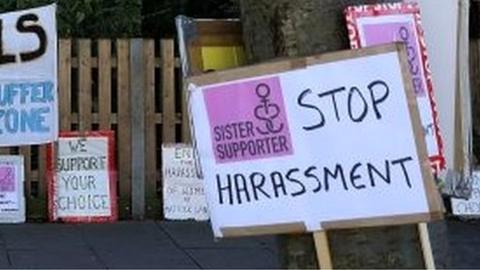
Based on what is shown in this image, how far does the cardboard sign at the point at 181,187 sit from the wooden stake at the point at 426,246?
550cm

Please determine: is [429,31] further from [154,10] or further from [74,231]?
[154,10]

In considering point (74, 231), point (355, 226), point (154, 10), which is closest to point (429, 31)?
point (355, 226)

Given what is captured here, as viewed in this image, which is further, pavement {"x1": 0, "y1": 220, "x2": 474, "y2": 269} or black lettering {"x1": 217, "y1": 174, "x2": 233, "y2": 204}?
pavement {"x1": 0, "y1": 220, "x2": 474, "y2": 269}

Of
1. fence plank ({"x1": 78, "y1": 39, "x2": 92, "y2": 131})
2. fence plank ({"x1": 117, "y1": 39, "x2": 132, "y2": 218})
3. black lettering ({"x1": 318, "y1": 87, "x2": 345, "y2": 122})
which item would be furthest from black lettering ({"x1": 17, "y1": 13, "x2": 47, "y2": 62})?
black lettering ({"x1": 318, "y1": 87, "x2": 345, "y2": 122})

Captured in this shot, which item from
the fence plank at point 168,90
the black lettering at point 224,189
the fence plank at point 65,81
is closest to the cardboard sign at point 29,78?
the fence plank at point 65,81

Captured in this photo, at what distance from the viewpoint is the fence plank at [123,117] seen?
9711mm

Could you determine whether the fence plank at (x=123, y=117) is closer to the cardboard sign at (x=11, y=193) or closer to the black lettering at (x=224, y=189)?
the cardboard sign at (x=11, y=193)

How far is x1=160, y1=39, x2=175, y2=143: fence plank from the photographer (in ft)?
32.0

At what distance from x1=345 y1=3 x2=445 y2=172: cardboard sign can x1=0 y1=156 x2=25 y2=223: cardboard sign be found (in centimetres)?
576

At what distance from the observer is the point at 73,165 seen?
9.40 meters

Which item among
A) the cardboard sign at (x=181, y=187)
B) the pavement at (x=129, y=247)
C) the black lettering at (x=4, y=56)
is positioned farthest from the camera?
the cardboard sign at (x=181, y=187)

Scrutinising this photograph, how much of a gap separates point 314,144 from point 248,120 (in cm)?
30

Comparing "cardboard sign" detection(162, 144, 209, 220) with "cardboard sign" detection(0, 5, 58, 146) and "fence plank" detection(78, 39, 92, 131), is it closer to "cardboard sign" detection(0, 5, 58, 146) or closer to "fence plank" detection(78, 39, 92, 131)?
"fence plank" detection(78, 39, 92, 131)

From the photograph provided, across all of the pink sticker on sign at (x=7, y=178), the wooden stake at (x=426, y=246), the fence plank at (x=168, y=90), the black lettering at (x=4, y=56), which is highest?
the black lettering at (x=4, y=56)
